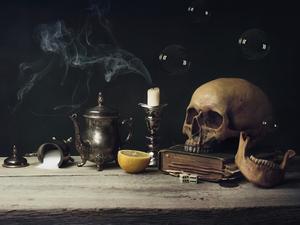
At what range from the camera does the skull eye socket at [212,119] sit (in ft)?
5.48

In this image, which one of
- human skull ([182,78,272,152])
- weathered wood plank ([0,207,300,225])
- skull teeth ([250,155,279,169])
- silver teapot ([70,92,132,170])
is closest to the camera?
weathered wood plank ([0,207,300,225])

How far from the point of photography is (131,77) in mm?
2002

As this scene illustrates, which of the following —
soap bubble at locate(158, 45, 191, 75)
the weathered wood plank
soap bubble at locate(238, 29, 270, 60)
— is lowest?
the weathered wood plank

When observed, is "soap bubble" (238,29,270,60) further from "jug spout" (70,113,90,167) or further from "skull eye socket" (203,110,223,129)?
"jug spout" (70,113,90,167)

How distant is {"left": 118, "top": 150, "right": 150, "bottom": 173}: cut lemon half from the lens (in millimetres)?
1665

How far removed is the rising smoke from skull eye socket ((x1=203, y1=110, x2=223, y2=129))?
454 mm

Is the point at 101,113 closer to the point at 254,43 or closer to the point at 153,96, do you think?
the point at 153,96

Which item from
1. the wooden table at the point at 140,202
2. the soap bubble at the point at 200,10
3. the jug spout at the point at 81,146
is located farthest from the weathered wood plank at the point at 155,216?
the soap bubble at the point at 200,10

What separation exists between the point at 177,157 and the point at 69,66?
0.65m

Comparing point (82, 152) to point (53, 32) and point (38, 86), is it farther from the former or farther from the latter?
point (53, 32)

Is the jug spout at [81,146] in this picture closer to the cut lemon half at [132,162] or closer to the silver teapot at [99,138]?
the silver teapot at [99,138]

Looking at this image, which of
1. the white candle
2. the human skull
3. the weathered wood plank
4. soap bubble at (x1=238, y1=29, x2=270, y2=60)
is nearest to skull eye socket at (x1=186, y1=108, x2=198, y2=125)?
the human skull

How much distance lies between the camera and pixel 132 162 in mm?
1668

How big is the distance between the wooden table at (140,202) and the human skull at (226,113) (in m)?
0.18
